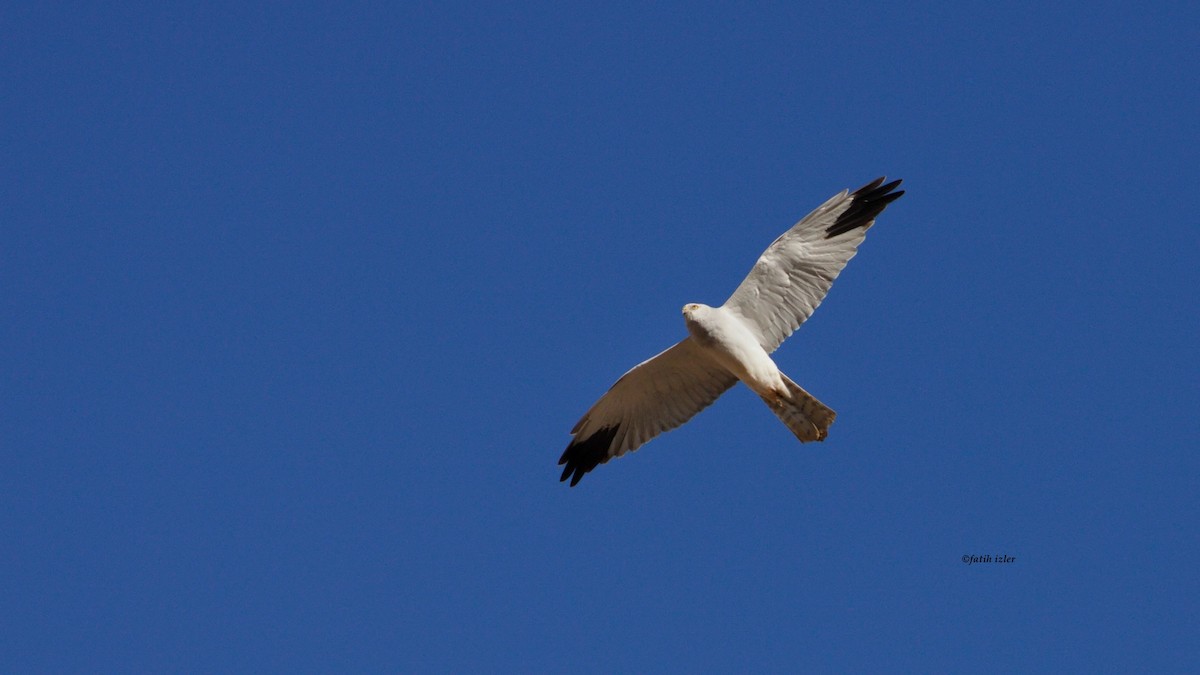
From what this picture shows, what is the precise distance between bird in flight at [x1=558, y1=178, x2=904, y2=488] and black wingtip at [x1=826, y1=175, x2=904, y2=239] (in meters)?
0.01

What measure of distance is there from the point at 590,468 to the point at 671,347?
82.7 inches

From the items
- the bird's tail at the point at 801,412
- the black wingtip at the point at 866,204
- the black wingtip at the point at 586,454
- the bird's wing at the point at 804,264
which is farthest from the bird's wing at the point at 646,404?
the black wingtip at the point at 866,204

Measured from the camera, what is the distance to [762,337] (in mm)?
14984

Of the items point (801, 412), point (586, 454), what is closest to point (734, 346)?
point (801, 412)

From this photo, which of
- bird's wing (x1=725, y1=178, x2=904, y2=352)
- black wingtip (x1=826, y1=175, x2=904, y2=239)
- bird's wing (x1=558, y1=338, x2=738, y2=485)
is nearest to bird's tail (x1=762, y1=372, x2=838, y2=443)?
bird's wing (x1=725, y1=178, x2=904, y2=352)

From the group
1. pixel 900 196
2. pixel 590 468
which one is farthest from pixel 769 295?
pixel 590 468

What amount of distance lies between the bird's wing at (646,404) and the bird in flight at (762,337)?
1 cm

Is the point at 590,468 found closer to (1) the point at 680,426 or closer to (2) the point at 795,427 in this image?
(1) the point at 680,426

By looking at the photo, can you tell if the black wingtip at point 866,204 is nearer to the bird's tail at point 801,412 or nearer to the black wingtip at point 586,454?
the bird's tail at point 801,412

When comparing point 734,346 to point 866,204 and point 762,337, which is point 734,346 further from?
point 866,204

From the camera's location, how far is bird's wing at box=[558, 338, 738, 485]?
15242 millimetres

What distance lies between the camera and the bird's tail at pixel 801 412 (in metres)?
14.3

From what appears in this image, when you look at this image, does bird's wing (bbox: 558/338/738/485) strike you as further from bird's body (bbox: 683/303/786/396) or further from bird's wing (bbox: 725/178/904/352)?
bird's wing (bbox: 725/178/904/352)

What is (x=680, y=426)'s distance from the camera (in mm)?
15742
